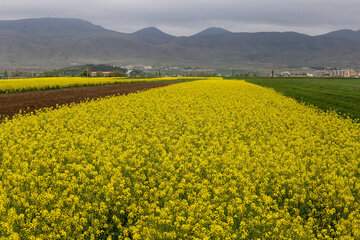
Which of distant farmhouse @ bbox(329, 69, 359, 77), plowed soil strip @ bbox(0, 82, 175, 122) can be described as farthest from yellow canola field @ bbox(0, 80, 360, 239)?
distant farmhouse @ bbox(329, 69, 359, 77)

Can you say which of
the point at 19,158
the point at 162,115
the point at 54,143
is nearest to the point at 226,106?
the point at 162,115

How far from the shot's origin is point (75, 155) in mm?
8359

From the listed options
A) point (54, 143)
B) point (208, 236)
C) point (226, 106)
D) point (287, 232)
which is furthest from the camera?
point (226, 106)

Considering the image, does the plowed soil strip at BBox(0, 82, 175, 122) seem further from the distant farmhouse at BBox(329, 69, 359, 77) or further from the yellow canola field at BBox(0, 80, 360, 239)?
the distant farmhouse at BBox(329, 69, 359, 77)

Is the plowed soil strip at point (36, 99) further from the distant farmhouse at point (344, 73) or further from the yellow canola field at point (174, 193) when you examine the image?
the distant farmhouse at point (344, 73)

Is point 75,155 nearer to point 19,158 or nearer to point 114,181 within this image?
point 19,158

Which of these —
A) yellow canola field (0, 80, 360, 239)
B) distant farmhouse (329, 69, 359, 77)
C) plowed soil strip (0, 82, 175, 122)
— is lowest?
yellow canola field (0, 80, 360, 239)

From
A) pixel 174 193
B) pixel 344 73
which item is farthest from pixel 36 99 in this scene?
pixel 344 73

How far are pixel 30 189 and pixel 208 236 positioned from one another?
3.80m

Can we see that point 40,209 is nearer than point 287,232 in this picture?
No

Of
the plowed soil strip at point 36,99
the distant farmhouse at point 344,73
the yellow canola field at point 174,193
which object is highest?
the distant farmhouse at point 344,73

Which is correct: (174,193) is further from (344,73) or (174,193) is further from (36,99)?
(344,73)

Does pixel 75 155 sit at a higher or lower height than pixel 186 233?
higher

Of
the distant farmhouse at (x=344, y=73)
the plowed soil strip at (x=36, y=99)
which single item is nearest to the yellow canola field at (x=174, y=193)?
the plowed soil strip at (x=36, y=99)
